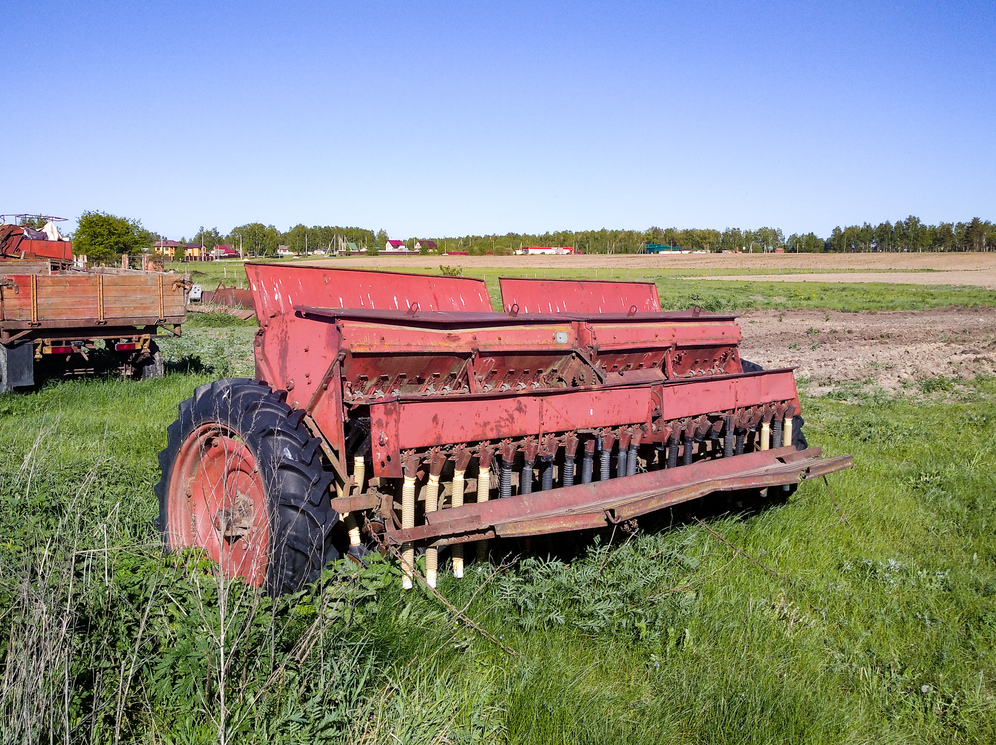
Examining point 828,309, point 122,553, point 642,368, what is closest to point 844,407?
point 642,368

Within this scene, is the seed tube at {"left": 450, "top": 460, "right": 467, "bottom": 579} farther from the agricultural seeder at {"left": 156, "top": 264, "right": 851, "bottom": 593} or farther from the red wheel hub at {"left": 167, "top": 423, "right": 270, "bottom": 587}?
the red wheel hub at {"left": 167, "top": 423, "right": 270, "bottom": 587}

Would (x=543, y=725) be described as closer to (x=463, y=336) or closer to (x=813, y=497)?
(x=463, y=336)

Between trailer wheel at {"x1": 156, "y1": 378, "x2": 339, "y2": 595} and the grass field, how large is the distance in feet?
0.66

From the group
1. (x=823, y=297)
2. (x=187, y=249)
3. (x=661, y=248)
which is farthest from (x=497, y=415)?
(x=661, y=248)

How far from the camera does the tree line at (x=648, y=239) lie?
8181cm

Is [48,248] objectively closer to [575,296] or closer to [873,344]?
[575,296]

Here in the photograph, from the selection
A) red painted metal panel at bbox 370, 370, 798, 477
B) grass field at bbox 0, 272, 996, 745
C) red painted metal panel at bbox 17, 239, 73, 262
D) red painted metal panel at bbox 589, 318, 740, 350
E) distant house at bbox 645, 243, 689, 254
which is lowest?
grass field at bbox 0, 272, 996, 745

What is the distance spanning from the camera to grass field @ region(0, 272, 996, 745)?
2732 mm

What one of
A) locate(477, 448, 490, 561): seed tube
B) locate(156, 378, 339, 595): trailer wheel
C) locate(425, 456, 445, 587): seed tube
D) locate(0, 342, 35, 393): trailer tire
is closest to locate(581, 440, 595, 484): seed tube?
locate(477, 448, 490, 561): seed tube

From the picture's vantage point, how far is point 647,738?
10.2ft

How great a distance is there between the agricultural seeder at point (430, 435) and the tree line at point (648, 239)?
71.1 metres

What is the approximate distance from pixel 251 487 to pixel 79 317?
730 cm

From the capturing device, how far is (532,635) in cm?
382

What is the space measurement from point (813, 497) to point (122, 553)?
5010 mm
